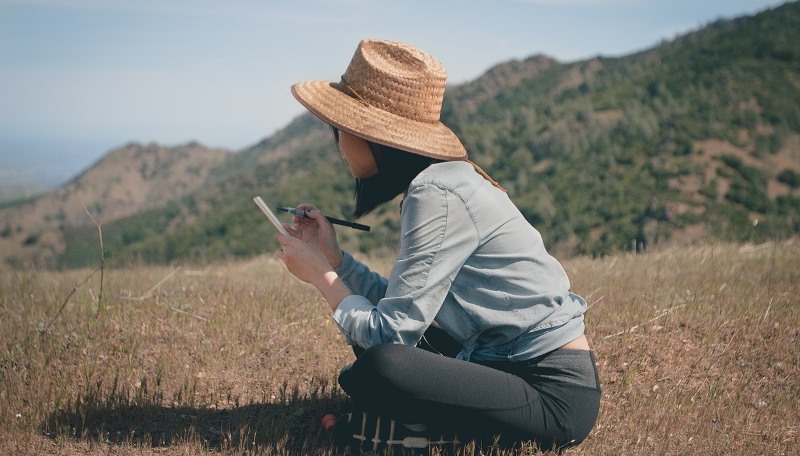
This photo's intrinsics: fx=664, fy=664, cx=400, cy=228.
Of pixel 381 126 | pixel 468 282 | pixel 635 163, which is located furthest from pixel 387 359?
pixel 635 163

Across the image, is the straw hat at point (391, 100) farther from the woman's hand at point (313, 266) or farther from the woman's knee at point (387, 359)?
the woman's knee at point (387, 359)

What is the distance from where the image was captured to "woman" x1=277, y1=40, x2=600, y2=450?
2279 mm

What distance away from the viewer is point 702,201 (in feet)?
130

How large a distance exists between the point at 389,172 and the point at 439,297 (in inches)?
21.3

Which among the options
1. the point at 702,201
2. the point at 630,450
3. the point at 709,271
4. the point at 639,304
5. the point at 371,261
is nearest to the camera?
the point at 630,450

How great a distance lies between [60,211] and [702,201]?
107443 millimetres

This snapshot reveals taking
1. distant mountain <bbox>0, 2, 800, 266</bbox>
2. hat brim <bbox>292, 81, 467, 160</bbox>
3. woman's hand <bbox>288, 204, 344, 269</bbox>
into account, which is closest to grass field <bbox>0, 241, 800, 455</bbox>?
woman's hand <bbox>288, 204, 344, 269</bbox>

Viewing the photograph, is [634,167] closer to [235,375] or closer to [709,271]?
[709,271]

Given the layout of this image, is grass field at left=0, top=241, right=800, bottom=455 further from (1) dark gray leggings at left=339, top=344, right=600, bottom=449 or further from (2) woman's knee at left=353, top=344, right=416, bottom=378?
(2) woman's knee at left=353, top=344, right=416, bottom=378

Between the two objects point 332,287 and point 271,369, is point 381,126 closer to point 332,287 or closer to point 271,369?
point 332,287

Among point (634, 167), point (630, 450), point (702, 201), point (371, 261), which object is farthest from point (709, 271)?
point (634, 167)

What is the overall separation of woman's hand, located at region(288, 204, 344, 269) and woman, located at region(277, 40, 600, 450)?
4cm

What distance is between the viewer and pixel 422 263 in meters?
2.24

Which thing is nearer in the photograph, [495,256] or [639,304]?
[495,256]
